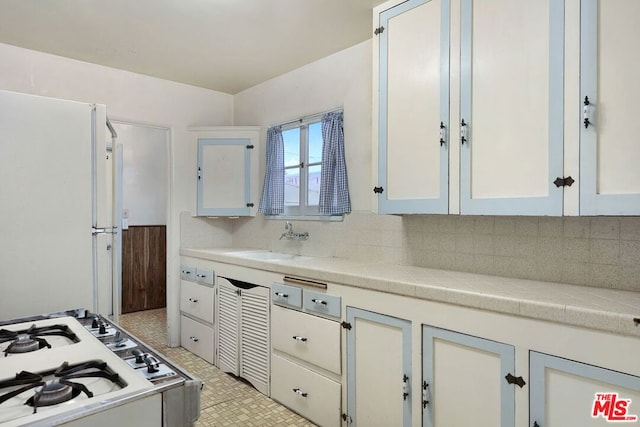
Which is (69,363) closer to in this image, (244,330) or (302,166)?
(244,330)

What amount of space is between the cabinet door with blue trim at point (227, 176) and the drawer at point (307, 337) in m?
1.38

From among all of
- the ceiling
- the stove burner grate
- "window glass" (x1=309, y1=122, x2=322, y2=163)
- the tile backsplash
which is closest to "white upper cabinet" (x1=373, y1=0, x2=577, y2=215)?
the tile backsplash

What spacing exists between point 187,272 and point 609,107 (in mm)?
3226

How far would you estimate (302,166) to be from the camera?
3.23 meters

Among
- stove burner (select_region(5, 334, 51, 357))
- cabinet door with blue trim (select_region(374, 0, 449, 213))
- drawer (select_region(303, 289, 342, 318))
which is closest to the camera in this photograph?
stove burner (select_region(5, 334, 51, 357))

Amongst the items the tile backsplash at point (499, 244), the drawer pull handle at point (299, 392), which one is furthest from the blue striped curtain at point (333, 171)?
the drawer pull handle at point (299, 392)

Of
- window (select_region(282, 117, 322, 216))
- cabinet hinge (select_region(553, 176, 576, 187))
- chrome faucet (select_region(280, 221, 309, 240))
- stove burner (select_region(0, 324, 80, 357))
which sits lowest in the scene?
stove burner (select_region(0, 324, 80, 357))

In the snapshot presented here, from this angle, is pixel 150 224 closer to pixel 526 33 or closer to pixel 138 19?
pixel 138 19

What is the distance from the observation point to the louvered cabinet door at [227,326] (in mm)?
2914

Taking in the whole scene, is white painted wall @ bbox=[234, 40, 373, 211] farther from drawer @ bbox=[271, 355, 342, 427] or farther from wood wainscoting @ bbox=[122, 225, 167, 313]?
wood wainscoting @ bbox=[122, 225, 167, 313]

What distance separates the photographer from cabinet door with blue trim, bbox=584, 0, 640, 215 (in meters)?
1.36

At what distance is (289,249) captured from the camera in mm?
3297

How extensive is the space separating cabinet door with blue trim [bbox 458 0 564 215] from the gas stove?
4.69 feet

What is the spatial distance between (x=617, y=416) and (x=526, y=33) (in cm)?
144
